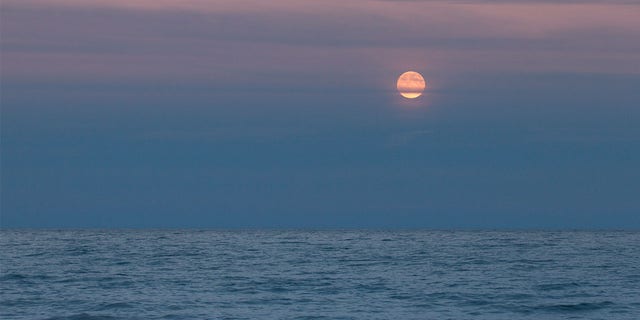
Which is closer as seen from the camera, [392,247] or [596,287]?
[596,287]

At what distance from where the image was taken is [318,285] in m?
35.8

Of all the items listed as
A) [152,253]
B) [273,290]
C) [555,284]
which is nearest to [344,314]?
[273,290]

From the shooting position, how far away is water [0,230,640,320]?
30.1 metres

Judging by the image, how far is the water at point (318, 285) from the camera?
98.6 ft

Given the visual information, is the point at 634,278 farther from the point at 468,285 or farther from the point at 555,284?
the point at 468,285

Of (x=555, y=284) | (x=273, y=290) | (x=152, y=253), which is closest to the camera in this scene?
(x=273, y=290)

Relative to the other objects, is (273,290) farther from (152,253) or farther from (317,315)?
(152,253)

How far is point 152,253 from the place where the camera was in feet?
170

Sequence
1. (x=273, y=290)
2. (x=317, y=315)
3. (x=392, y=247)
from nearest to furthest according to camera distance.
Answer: (x=317, y=315) → (x=273, y=290) → (x=392, y=247)

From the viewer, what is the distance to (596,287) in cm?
3572

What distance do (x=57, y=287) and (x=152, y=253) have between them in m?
17.2

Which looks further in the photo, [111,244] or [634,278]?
[111,244]

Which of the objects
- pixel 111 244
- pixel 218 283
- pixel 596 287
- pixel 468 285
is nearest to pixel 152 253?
pixel 111 244

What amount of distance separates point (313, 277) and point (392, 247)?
22287 millimetres
